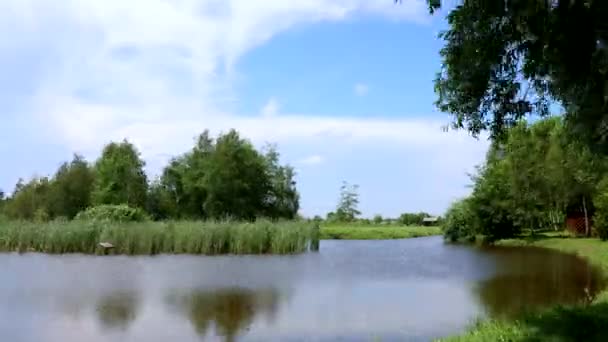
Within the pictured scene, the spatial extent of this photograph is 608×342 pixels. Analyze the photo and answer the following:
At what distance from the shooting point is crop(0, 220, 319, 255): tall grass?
1314 inches

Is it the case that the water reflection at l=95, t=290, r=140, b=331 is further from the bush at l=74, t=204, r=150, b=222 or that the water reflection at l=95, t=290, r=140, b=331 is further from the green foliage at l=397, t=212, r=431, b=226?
the green foliage at l=397, t=212, r=431, b=226

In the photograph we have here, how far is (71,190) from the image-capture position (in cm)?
6206

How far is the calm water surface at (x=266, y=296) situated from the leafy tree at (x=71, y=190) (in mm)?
31419

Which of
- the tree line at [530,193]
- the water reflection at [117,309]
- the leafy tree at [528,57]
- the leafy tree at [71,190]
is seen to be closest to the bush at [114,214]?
the leafy tree at [71,190]

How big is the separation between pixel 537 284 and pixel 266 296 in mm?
8396

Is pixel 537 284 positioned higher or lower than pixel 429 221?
lower

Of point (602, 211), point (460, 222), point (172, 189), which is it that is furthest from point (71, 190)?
point (602, 211)

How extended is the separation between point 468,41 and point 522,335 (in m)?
4.13

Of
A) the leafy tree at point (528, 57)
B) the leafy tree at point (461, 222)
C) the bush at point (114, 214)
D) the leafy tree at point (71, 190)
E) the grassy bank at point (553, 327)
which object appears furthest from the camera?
the leafy tree at point (71, 190)

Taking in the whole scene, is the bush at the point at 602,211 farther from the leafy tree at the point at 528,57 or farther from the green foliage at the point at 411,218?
the green foliage at the point at 411,218

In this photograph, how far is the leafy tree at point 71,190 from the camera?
200 ft

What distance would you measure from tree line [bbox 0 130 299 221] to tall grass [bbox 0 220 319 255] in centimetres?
2267

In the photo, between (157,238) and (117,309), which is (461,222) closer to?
(157,238)

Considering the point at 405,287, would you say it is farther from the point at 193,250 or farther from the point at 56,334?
the point at 193,250
